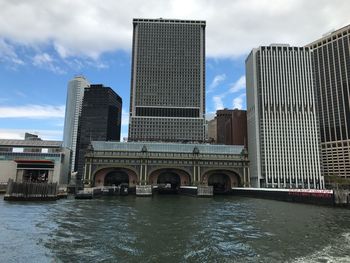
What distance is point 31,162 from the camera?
154125 millimetres

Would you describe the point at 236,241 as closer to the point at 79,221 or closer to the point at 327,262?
the point at 327,262

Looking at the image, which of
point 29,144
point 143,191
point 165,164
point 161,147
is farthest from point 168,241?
point 29,144

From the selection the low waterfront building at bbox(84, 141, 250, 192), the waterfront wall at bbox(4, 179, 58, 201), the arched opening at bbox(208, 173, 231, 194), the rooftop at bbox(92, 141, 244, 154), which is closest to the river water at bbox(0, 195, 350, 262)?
the waterfront wall at bbox(4, 179, 58, 201)

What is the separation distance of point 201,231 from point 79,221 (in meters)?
17.1

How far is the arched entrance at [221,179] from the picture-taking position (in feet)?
553

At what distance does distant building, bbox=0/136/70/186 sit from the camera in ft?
502

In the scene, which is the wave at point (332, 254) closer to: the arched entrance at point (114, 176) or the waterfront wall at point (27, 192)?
the waterfront wall at point (27, 192)

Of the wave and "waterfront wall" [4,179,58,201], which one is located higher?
"waterfront wall" [4,179,58,201]

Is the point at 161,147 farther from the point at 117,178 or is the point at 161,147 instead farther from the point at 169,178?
the point at 117,178

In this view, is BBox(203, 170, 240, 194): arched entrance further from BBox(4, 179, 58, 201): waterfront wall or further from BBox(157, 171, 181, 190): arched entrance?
BBox(4, 179, 58, 201): waterfront wall

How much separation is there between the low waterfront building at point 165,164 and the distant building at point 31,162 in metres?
15.5

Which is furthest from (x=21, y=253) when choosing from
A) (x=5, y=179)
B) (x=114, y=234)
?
(x=5, y=179)

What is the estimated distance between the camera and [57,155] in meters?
159

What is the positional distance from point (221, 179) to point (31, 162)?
324ft
